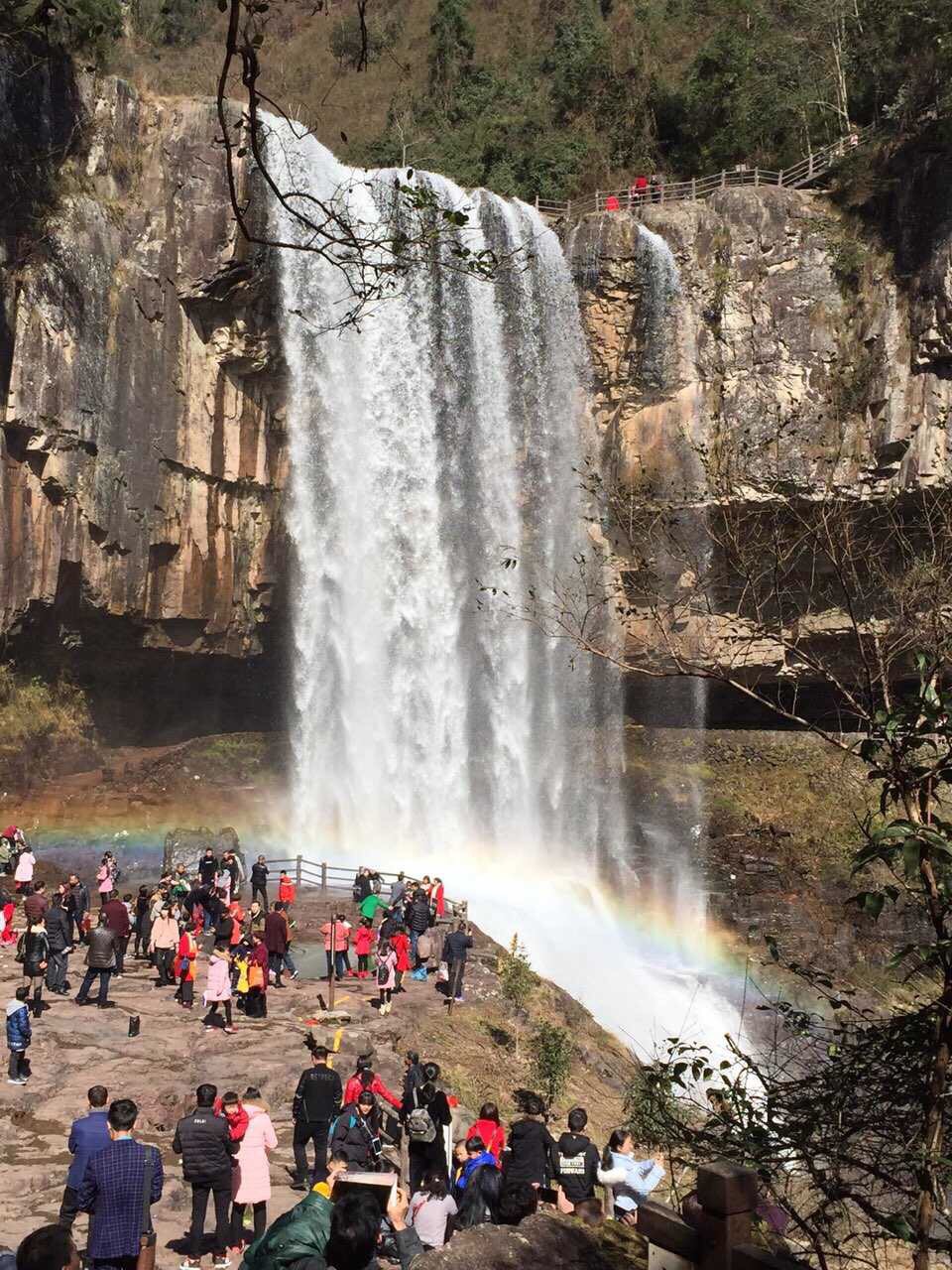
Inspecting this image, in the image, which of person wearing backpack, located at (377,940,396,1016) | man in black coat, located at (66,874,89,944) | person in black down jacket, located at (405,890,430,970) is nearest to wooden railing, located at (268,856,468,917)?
person in black down jacket, located at (405,890,430,970)

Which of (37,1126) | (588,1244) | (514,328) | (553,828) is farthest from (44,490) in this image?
(588,1244)

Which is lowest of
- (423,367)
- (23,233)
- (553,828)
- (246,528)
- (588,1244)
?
(553,828)

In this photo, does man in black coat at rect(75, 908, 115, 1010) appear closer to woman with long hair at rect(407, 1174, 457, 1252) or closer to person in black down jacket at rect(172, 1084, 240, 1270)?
person in black down jacket at rect(172, 1084, 240, 1270)

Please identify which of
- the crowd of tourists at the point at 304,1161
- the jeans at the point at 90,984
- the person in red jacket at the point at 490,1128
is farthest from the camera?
the jeans at the point at 90,984

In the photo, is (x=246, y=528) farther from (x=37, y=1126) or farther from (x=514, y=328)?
(x=37, y=1126)

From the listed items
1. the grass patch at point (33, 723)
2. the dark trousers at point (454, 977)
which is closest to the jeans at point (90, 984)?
the dark trousers at point (454, 977)

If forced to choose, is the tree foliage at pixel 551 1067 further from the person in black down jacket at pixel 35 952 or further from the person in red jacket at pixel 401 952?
the person in black down jacket at pixel 35 952

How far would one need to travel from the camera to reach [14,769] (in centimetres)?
2981

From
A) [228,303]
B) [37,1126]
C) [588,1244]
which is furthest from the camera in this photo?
[228,303]

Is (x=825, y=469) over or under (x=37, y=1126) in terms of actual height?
over

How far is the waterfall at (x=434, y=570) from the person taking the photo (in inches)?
1303

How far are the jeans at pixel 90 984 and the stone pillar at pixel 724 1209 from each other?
12046mm

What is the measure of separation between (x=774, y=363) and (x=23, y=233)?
2052 cm

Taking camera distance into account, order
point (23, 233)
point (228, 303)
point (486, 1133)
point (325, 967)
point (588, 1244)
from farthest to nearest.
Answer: point (228, 303)
point (23, 233)
point (325, 967)
point (486, 1133)
point (588, 1244)
